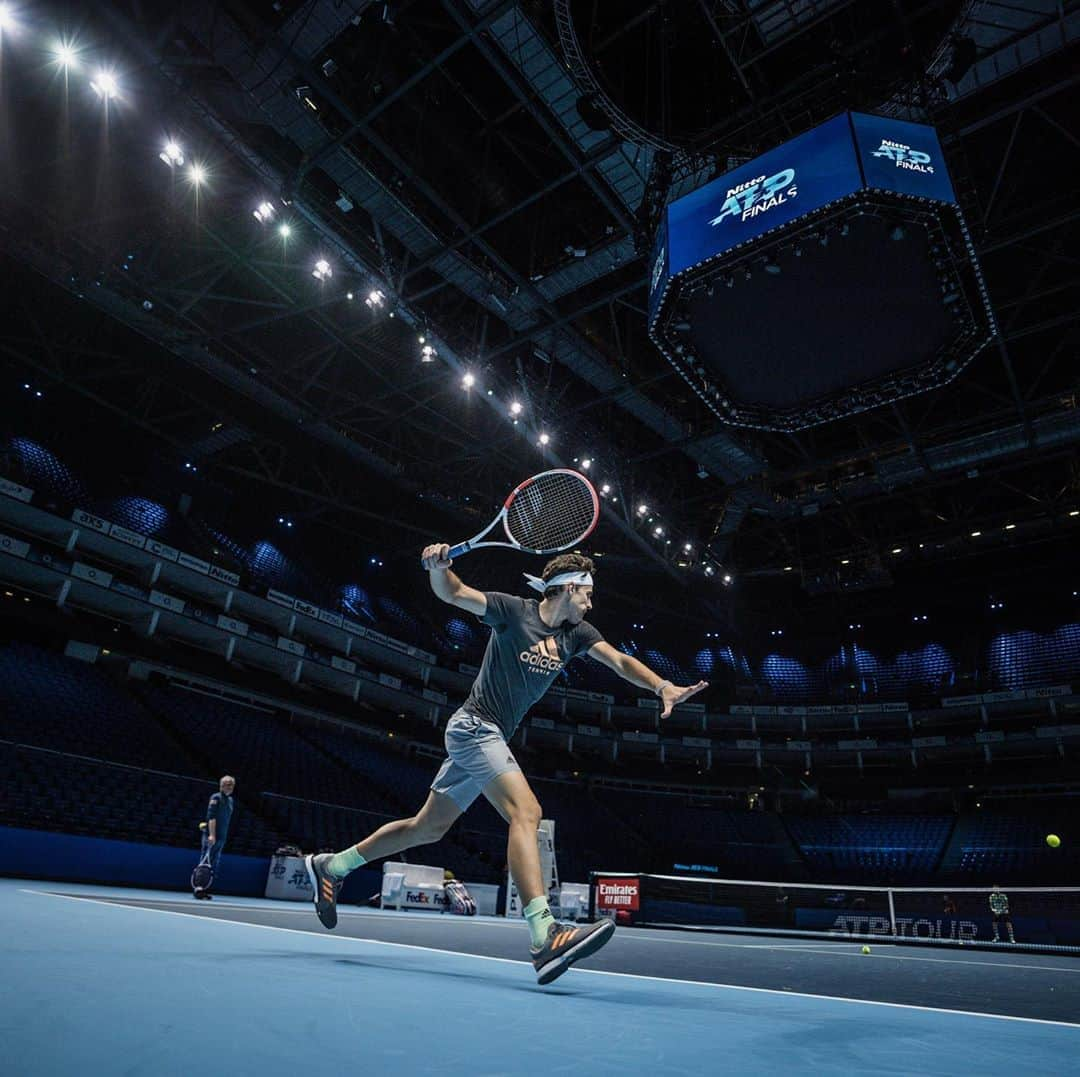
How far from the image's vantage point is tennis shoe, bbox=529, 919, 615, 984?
290 centimetres

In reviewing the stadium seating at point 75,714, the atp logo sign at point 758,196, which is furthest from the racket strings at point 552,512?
the stadium seating at point 75,714

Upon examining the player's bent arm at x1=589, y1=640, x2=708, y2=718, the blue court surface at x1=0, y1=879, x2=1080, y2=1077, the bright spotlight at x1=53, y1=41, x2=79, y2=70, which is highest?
the bright spotlight at x1=53, y1=41, x2=79, y2=70

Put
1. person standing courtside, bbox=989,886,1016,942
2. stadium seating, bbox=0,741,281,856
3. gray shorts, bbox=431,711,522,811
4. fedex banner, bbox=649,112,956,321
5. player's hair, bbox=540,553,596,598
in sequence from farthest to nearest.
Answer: person standing courtside, bbox=989,886,1016,942 < stadium seating, bbox=0,741,281,856 < fedex banner, bbox=649,112,956,321 < player's hair, bbox=540,553,596,598 < gray shorts, bbox=431,711,522,811

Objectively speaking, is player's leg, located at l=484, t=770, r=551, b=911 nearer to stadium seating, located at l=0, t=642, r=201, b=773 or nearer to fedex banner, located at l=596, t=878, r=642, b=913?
fedex banner, located at l=596, t=878, r=642, b=913

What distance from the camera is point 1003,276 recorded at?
15875 mm

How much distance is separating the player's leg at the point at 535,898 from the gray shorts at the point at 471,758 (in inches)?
2.6

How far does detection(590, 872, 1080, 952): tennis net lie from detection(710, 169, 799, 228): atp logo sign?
36.9 feet

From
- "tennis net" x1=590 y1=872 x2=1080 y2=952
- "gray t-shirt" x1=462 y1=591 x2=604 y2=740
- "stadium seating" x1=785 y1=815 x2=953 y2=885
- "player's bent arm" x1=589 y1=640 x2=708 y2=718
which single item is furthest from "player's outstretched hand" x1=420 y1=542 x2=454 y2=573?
"stadium seating" x1=785 y1=815 x2=953 y2=885

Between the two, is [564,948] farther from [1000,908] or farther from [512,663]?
[1000,908]

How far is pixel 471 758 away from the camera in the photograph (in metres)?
3.72

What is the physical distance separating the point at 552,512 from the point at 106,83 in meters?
12.0

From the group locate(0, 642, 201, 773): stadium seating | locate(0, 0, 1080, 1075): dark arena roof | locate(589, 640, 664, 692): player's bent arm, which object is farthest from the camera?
locate(0, 642, 201, 773): stadium seating

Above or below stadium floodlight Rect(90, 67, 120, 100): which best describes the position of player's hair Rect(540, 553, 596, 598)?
below

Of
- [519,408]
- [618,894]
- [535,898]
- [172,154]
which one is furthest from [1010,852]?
[172,154]
